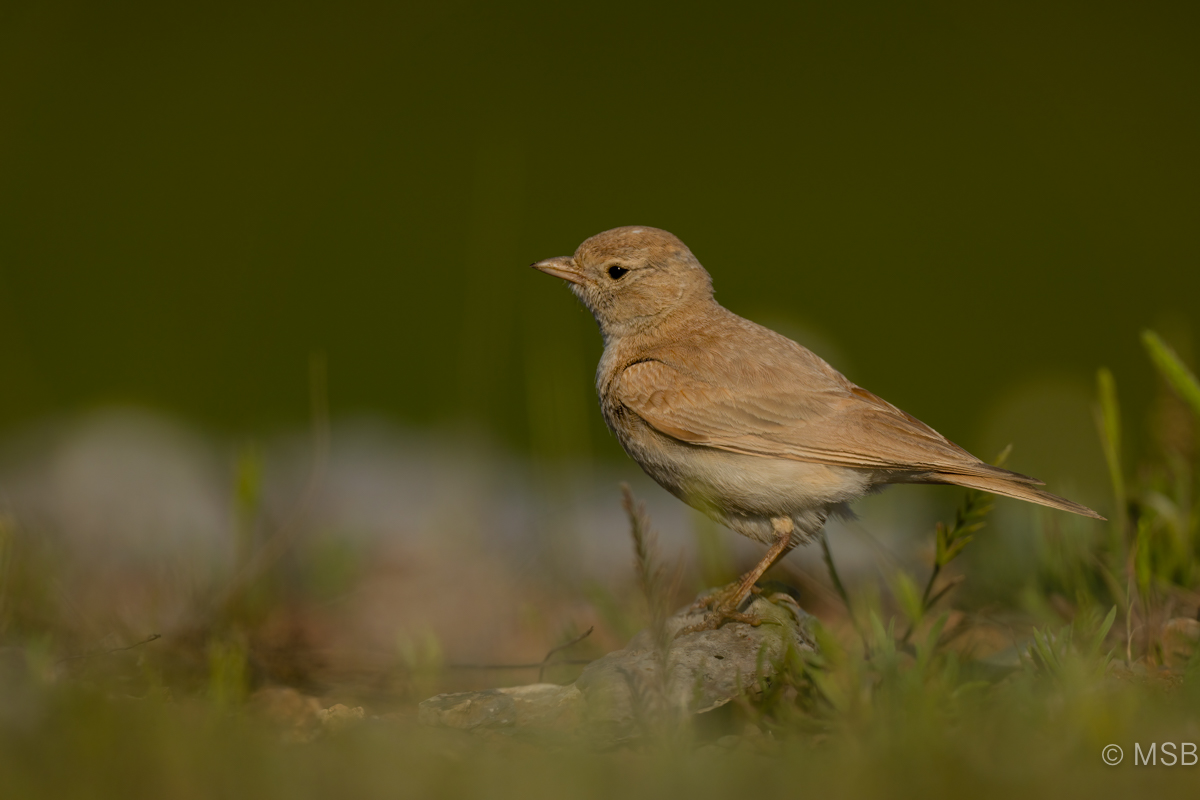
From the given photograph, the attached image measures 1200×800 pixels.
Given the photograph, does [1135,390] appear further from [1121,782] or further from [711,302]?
[1121,782]

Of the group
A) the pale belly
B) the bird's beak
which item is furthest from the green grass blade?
the bird's beak

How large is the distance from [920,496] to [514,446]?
10.5ft

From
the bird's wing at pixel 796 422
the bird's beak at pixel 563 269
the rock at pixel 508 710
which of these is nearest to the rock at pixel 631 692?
the rock at pixel 508 710

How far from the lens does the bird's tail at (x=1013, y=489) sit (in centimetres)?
315

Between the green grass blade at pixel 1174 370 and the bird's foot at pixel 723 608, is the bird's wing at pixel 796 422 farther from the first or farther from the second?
the green grass blade at pixel 1174 370

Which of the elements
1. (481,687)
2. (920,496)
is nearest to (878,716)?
(481,687)

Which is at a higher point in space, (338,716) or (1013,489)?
(1013,489)

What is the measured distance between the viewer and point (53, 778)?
1863mm

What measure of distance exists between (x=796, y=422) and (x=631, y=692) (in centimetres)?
146

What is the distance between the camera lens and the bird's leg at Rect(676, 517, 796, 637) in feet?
10.8

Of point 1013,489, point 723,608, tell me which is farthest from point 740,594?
point 1013,489

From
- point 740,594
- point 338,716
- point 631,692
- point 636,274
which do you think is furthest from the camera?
point 636,274

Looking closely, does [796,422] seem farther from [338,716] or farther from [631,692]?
[338,716]

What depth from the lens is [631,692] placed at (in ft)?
8.42
